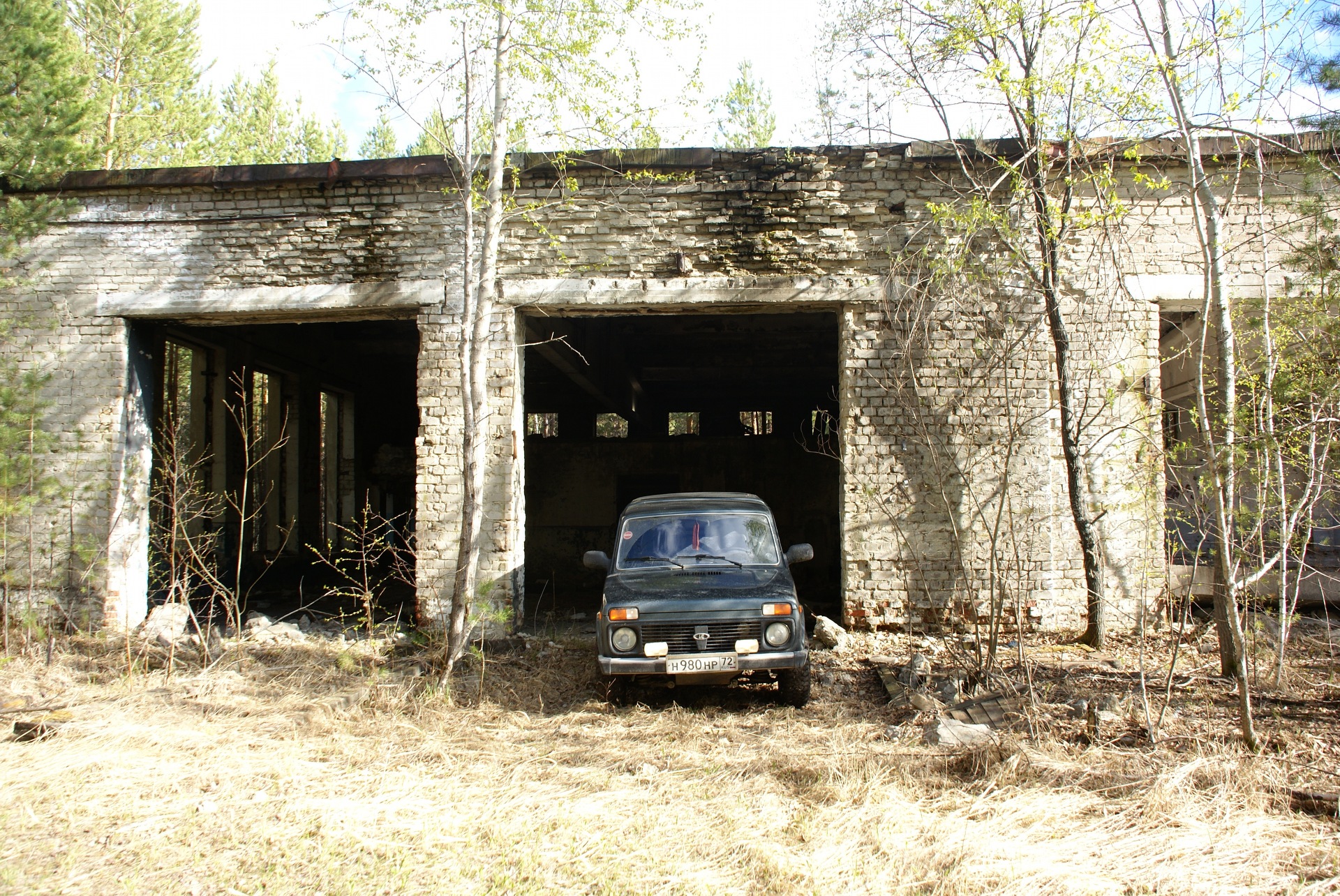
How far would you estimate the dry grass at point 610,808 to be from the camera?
343 centimetres

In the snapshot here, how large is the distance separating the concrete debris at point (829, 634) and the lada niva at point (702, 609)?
116 cm

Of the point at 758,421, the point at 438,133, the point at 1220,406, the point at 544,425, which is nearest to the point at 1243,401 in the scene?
the point at 1220,406

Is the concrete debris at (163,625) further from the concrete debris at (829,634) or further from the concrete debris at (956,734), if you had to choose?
the concrete debris at (956,734)

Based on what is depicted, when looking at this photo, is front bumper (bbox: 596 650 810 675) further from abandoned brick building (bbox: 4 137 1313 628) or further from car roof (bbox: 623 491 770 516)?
abandoned brick building (bbox: 4 137 1313 628)

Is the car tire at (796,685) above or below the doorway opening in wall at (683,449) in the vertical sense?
below

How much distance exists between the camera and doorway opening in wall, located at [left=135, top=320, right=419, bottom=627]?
9219 mm

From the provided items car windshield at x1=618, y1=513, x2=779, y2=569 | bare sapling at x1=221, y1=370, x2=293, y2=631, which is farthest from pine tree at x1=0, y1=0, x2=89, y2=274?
car windshield at x1=618, y1=513, x2=779, y2=569

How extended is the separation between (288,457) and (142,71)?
11995mm

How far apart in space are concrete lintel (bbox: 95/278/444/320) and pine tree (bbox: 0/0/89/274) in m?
1.01

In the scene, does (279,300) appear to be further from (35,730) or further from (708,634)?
(708,634)

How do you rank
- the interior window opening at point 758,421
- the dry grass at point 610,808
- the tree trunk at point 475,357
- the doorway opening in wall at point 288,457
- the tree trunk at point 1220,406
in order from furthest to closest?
the interior window opening at point 758,421, the doorway opening in wall at point 288,457, the tree trunk at point 475,357, the tree trunk at point 1220,406, the dry grass at point 610,808

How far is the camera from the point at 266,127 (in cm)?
2450

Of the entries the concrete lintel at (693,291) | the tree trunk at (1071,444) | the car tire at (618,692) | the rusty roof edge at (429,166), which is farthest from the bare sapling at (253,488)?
the tree trunk at (1071,444)

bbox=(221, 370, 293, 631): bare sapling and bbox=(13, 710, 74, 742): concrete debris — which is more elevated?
bbox=(221, 370, 293, 631): bare sapling
